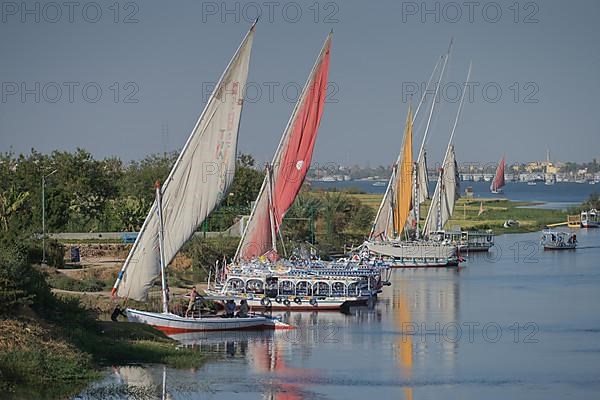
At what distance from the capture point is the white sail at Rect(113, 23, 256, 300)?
37.2m

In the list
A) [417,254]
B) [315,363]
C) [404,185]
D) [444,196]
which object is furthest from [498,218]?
[315,363]

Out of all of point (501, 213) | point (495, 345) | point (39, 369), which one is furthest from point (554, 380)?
point (501, 213)

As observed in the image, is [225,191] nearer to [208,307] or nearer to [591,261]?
[208,307]

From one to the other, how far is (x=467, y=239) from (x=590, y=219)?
113 ft

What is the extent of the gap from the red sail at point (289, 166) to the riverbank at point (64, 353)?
1475 cm

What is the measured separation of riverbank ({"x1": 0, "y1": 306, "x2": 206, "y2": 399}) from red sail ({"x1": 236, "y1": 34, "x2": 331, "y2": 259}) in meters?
14.7

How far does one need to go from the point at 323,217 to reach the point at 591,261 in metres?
17.5

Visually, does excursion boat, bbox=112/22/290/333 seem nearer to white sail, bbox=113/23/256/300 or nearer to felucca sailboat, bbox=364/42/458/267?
white sail, bbox=113/23/256/300

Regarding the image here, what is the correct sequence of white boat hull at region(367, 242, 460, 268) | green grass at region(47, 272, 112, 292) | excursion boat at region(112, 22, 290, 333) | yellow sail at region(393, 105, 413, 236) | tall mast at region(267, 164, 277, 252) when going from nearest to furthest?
excursion boat at region(112, 22, 290, 333) < green grass at region(47, 272, 112, 292) < tall mast at region(267, 164, 277, 252) < white boat hull at region(367, 242, 460, 268) < yellow sail at region(393, 105, 413, 236)

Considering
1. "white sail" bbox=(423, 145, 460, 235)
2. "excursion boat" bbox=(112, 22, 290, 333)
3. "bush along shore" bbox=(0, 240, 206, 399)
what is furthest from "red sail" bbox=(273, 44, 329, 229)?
"white sail" bbox=(423, 145, 460, 235)

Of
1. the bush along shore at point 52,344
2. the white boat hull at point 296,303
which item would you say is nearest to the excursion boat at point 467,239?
the white boat hull at point 296,303

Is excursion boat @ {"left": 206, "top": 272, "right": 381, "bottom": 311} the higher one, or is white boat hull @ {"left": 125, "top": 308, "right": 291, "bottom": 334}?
excursion boat @ {"left": 206, "top": 272, "right": 381, "bottom": 311}

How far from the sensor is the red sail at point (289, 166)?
162 feet

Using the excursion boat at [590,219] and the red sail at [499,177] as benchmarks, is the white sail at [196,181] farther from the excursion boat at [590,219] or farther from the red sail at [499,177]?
the red sail at [499,177]
